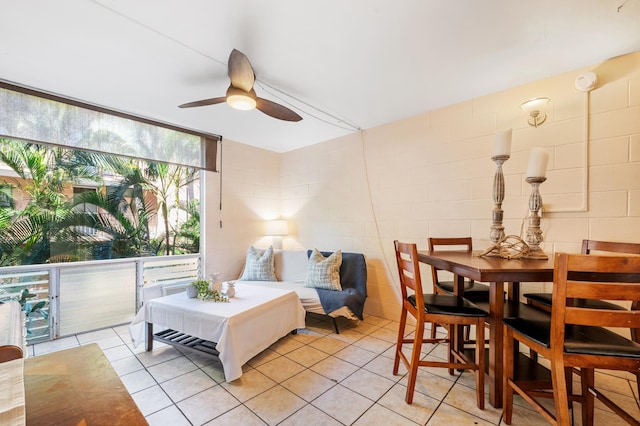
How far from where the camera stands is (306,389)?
190 cm

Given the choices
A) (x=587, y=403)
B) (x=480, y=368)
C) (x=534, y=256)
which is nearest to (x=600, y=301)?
(x=534, y=256)

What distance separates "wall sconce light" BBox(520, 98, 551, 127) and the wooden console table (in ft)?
10.1

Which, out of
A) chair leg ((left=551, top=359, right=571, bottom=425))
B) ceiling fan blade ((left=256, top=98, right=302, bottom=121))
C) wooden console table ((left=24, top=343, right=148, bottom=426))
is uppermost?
→ ceiling fan blade ((left=256, top=98, right=302, bottom=121))

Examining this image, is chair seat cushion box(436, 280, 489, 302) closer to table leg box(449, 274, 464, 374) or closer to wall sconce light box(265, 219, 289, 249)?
table leg box(449, 274, 464, 374)

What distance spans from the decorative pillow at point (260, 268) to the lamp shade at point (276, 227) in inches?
21.7

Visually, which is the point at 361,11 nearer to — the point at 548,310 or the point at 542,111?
the point at 542,111

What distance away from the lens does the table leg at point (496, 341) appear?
1.60 m

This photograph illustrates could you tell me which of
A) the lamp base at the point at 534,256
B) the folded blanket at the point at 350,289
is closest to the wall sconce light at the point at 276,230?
the folded blanket at the point at 350,289

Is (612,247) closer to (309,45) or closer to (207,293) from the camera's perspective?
(309,45)

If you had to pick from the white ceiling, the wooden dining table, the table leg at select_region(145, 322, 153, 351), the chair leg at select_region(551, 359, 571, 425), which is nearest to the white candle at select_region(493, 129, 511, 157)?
the white ceiling

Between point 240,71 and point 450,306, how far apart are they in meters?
2.14

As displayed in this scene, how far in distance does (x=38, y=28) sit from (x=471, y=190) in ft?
11.8

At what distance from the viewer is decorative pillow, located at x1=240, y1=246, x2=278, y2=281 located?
140 inches

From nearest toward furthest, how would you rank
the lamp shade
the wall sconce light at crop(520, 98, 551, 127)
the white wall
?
the white wall
the wall sconce light at crop(520, 98, 551, 127)
the lamp shade
